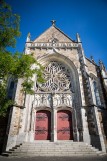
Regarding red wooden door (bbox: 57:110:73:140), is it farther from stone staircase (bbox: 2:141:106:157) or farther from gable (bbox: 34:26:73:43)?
gable (bbox: 34:26:73:43)

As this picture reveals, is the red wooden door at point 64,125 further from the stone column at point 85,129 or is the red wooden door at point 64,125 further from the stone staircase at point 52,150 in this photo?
the stone staircase at point 52,150

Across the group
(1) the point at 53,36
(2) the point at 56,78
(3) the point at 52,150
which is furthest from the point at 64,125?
(1) the point at 53,36

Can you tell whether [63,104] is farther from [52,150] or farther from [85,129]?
[52,150]

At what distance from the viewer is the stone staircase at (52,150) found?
7.51 metres

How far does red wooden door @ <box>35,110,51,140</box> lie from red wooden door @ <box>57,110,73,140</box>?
90 centimetres

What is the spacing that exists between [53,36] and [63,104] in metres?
11.0

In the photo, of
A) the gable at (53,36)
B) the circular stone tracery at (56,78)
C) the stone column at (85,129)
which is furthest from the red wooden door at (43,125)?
the gable at (53,36)

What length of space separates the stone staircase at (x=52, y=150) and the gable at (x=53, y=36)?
13604mm

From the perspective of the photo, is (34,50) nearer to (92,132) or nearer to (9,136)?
(9,136)

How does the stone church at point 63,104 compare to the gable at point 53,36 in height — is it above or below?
below

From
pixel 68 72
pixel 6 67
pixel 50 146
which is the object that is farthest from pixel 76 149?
pixel 68 72

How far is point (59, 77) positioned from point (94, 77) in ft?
13.5

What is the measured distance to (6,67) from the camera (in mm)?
7555

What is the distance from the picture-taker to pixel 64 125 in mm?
10969
